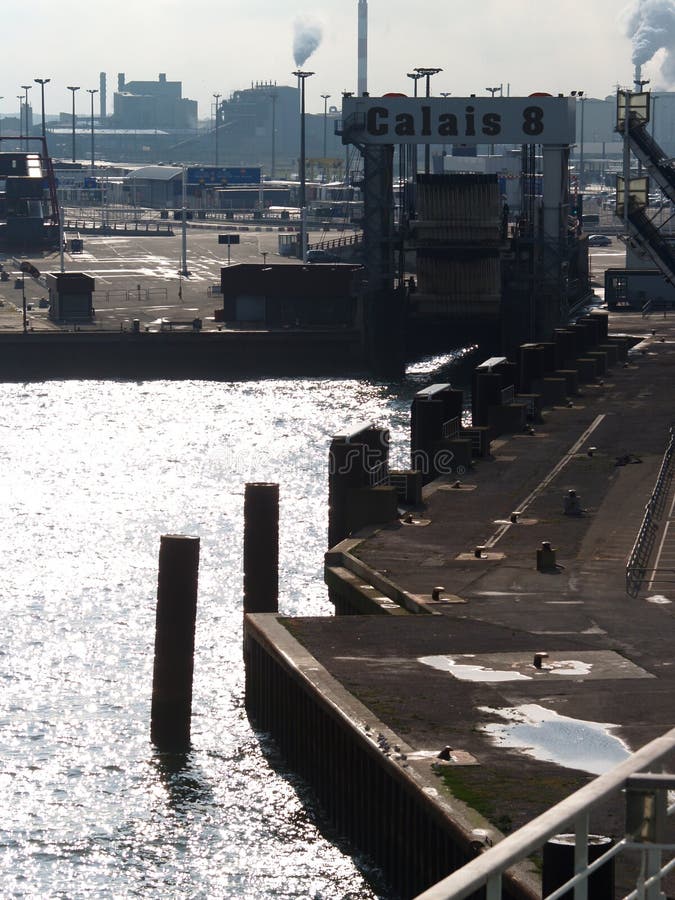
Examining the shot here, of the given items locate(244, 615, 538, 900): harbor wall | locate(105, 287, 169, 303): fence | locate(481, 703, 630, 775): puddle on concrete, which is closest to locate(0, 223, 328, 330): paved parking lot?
locate(105, 287, 169, 303): fence

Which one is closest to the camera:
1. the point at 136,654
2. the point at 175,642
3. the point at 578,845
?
the point at 578,845

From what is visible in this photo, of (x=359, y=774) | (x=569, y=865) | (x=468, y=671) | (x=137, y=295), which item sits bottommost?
(x=359, y=774)

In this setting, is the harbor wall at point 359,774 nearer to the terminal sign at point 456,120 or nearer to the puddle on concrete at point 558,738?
the puddle on concrete at point 558,738

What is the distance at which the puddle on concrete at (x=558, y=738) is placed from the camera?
26781mm

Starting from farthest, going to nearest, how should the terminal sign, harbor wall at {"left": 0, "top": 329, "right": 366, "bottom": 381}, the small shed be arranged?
the small shed, harbor wall at {"left": 0, "top": 329, "right": 366, "bottom": 381}, the terminal sign

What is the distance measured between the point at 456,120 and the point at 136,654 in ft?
202

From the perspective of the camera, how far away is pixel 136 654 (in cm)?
Answer: 4322

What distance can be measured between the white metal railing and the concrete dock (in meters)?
12.1

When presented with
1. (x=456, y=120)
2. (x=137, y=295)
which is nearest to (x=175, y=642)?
(x=456, y=120)

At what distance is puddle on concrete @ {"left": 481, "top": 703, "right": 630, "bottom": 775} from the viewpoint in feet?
87.9

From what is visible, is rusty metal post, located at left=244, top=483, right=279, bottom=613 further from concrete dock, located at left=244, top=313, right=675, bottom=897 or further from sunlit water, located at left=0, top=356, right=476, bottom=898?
concrete dock, located at left=244, top=313, right=675, bottom=897

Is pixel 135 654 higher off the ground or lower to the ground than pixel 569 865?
lower

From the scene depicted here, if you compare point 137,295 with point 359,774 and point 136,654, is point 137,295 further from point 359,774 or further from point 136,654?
point 359,774

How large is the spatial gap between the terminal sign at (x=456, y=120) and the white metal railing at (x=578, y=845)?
299ft
